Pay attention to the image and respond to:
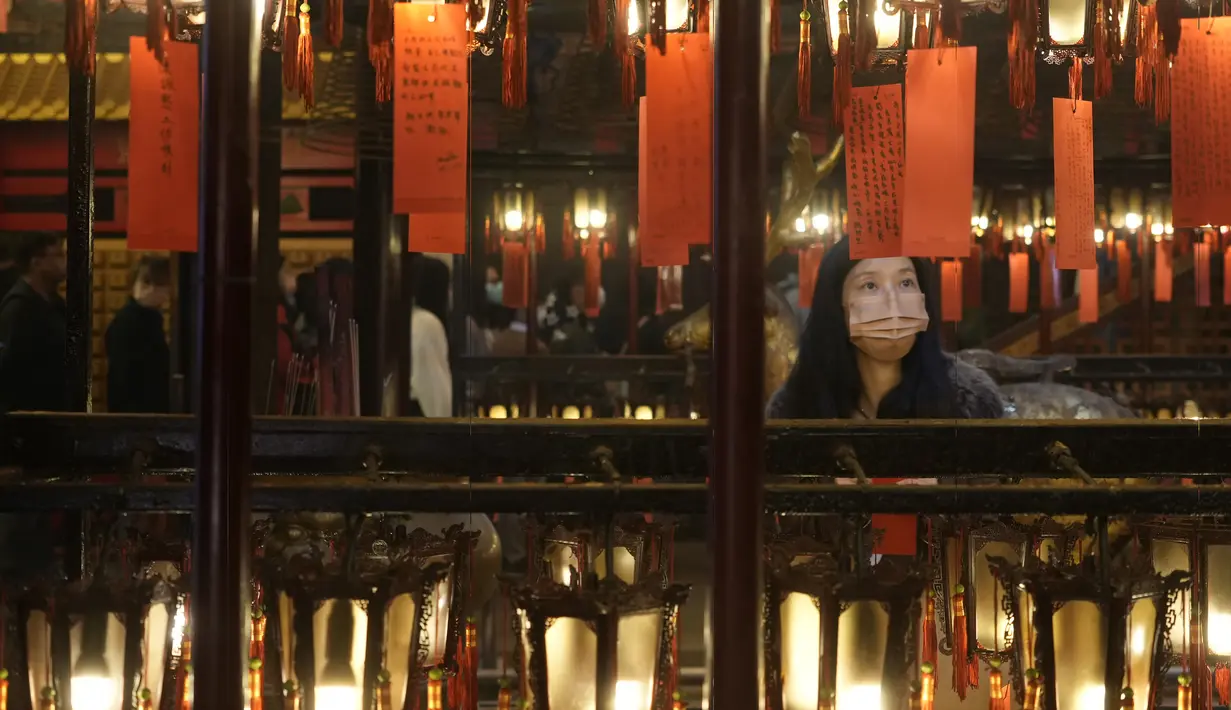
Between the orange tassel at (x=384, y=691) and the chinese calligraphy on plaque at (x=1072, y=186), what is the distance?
1687 millimetres

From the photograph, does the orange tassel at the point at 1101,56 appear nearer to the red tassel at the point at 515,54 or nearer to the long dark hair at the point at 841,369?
the long dark hair at the point at 841,369

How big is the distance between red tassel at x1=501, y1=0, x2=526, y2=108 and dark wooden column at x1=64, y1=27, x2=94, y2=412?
3.03ft

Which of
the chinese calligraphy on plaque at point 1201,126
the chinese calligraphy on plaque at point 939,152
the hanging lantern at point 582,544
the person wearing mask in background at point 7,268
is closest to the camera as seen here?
the hanging lantern at point 582,544

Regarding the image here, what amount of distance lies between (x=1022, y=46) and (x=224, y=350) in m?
1.46

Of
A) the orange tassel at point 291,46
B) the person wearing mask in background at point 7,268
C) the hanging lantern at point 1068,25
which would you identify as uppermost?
the hanging lantern at point 1068,25

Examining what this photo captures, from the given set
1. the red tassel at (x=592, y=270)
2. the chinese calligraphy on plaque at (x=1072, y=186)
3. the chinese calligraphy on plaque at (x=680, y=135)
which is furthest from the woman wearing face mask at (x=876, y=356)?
the red tassel at (x=592, y=270)

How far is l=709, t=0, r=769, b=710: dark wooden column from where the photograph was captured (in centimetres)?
132

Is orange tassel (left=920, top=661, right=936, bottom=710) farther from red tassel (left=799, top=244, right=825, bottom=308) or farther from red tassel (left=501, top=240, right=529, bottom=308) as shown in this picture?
red tassel (left=501, top=240, right=529, bottom=308)

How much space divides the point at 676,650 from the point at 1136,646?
0.65 meters

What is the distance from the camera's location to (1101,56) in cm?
237

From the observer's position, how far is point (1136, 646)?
1476 millimetres

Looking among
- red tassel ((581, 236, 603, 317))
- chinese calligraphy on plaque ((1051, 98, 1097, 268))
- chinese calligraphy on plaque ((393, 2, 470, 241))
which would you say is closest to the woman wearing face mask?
chinese calligraphy on plaque ((1051, 98, 1097, 268))

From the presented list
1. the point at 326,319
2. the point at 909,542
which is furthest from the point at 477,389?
the point at 909,542

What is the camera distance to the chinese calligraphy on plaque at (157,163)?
6.33 ft
